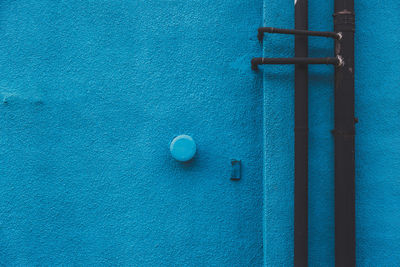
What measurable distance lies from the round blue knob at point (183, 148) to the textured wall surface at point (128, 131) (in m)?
0.09

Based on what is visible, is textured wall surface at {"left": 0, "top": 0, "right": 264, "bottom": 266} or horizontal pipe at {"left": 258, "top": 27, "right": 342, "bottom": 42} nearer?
horizontal pipe at {"left": 258, "top": 27, "right": 342, "bottom": 42}

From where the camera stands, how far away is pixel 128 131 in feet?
6.26

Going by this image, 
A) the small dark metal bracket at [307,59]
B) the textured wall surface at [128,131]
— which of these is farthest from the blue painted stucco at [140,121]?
the small dark metal bracket at [307,59]

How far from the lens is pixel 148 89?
6.29ft

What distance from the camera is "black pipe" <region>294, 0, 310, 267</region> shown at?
1.66m

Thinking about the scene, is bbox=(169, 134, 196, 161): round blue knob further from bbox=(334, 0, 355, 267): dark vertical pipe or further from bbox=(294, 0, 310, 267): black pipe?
bbox=(334, 0, 355, 267): dark vertical pipe

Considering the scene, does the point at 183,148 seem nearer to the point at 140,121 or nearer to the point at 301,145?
the point at 140,121

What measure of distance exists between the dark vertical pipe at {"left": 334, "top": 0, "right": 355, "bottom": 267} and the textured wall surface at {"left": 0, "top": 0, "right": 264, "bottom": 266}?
0.45 meters

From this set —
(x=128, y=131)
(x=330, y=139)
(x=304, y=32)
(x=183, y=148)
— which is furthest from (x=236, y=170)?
(x=304, y=32)

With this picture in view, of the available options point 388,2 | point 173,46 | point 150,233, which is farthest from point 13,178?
point 388,2

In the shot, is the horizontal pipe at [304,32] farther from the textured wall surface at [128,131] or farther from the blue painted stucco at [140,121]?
the textured wall surface at [128,131]

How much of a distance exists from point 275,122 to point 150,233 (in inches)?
40.1

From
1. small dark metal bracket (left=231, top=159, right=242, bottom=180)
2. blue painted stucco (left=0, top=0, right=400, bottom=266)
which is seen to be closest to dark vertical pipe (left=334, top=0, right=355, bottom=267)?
blue painted stucco (left=0, top=0, right=400, bottom=266)

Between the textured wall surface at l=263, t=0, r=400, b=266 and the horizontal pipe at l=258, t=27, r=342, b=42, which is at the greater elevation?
the horizontal pipe at l=258, t=27, r=342, b=42
